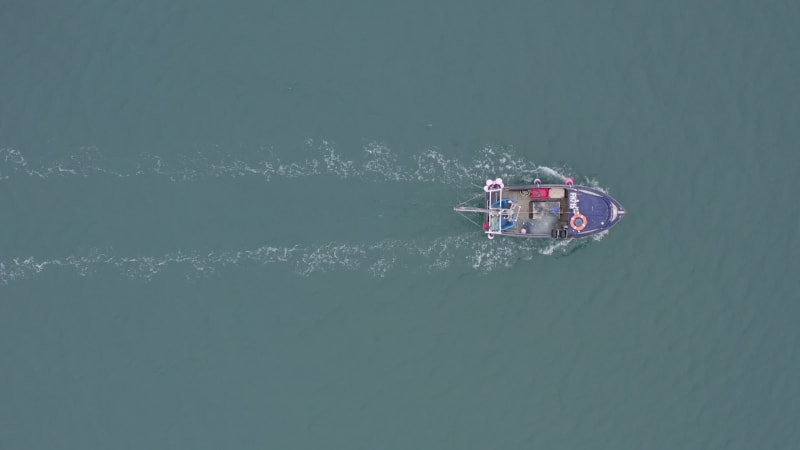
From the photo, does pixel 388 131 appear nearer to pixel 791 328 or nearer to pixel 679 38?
pixel 679 38

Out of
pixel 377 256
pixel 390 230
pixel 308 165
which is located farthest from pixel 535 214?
pixel 308 165

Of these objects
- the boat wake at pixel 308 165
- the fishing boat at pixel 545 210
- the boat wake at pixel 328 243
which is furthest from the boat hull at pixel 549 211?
the boat wake at pixel 308 165

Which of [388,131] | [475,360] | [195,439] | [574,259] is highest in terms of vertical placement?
[388,131]

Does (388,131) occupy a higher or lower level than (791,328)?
higher

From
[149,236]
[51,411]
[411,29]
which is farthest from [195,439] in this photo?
[411,29]

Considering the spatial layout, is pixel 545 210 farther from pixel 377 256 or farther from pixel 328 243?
pixel 328 243

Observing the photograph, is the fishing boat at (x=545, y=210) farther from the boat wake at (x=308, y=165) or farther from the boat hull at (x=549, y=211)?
the boat wake at (x=308, y=165)
